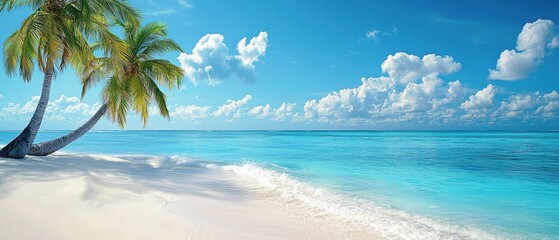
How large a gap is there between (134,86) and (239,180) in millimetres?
6891

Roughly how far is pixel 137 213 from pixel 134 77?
963 cm

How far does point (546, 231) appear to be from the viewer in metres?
5.35

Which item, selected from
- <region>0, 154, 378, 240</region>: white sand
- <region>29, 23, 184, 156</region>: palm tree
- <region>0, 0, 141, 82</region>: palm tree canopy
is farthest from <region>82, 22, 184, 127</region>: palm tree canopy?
<region>0, 154, 378, 240</region>: white sand

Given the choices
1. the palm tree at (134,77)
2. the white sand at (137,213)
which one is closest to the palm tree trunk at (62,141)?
the palm tree at (134,77)

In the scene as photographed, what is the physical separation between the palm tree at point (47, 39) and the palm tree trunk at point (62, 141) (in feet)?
3.33

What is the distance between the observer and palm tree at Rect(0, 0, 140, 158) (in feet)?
32.3

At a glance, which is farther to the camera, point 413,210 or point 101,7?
point 101,7

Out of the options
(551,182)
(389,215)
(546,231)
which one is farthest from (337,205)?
(551,182)

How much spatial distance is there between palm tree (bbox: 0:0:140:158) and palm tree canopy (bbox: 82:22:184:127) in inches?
55.9

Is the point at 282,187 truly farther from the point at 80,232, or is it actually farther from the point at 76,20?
the point at 76,20

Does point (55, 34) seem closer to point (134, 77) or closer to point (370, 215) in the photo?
point (134, 77)

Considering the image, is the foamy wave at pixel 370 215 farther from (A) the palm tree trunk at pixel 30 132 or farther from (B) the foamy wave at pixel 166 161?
(A) the palm tree trunk at pixel 30 132

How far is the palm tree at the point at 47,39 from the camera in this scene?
9852mm

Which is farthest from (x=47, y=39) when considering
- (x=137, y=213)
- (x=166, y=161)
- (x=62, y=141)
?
(x=137, y=213)
